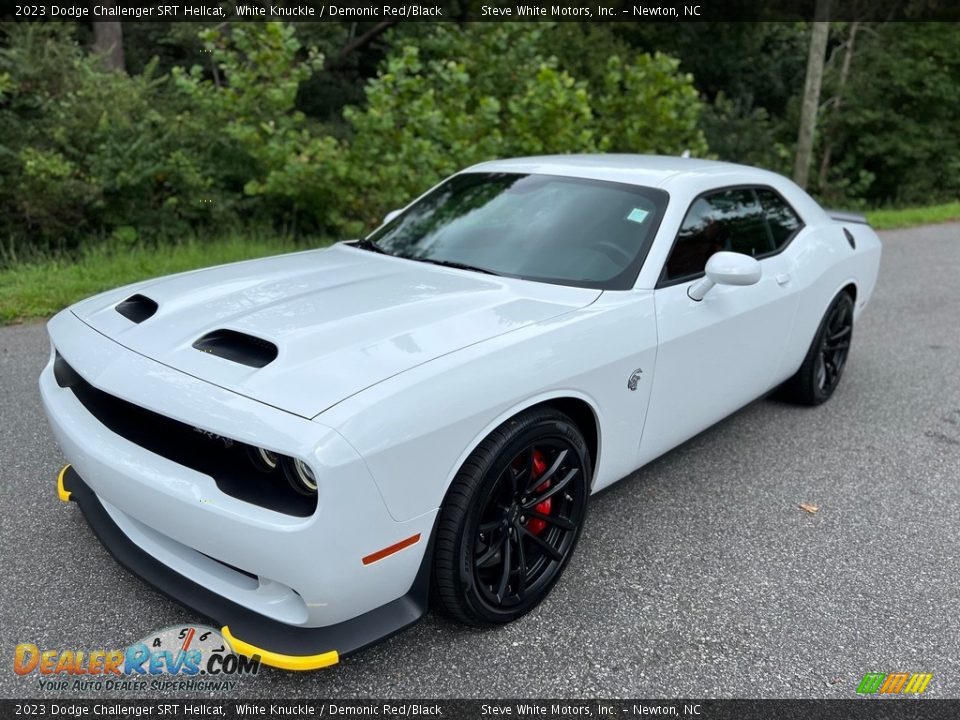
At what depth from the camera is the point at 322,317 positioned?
2.56 meters

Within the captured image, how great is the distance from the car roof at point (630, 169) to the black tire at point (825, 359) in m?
0.95

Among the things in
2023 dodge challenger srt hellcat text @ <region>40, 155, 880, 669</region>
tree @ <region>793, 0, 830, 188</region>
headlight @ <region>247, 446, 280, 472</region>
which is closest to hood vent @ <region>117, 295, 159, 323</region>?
2023 dodge challenger srt hellcat text @ <region>40, 155, 880, 669</region>

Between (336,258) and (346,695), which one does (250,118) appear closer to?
(336,258)

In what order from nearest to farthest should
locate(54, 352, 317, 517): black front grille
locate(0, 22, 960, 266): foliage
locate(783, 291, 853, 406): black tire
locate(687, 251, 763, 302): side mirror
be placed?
locate(54, 352, 317, 517): black front grille
locate(687, 251, 763, 302): side mirror
locate(783, 291, 853, 406): black tire
locate(0, 22, 960, 266): foliage

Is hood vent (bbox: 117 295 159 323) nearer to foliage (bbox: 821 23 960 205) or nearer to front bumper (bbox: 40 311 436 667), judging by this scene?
front bumper (bbox: 40 311 436 667)

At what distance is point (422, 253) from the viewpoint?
3.47m

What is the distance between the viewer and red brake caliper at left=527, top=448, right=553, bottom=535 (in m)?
2.58

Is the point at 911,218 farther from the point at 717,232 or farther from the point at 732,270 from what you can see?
the point at 732,270

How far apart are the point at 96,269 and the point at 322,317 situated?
5.07 m

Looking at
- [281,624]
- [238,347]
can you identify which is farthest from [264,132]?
[281,624]

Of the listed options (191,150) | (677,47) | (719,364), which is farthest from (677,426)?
(677,47)

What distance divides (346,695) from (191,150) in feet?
25.9

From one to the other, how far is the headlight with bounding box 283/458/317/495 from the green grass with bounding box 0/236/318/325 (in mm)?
4505

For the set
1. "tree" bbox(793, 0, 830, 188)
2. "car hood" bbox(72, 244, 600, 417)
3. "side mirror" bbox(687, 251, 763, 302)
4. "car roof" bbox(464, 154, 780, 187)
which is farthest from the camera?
"tree" bbox(793, 0, 830, 188)
